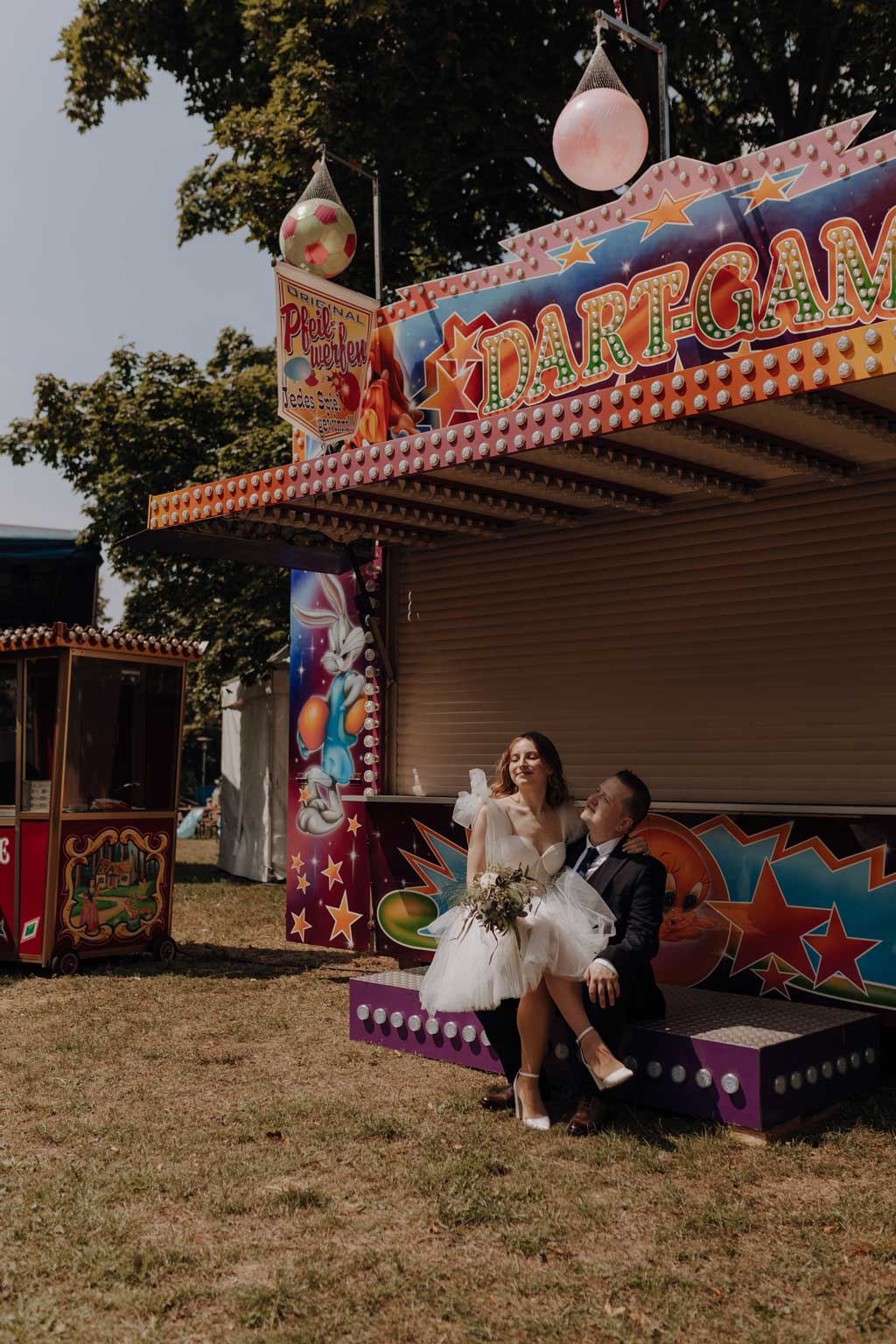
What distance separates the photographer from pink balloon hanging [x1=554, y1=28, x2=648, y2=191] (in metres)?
6.61

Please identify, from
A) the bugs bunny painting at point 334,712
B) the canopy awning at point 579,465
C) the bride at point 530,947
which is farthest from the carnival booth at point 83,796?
the bride at point 530,947

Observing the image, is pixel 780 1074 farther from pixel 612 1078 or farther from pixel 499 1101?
pixel 499 1101

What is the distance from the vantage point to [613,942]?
5375 millimetres

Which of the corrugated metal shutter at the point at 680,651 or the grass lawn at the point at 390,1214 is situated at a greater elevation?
the corrugated metal shutter at the point at 680,651

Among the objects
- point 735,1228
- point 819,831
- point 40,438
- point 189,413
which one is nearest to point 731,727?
point 819,831

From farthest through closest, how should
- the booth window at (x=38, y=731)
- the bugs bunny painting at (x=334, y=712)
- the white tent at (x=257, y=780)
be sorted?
the white tent at (x=257, y=780)
the bugs bunny painting at (x=334, y=712)
the booth window at (x=38, y=731)

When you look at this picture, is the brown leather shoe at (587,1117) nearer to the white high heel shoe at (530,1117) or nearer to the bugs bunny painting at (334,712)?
the white high heel shoe at (530,1117)

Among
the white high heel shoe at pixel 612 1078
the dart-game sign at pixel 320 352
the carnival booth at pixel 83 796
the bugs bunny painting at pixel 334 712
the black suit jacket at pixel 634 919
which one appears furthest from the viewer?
the bugs bunny painting at pixel 334 712

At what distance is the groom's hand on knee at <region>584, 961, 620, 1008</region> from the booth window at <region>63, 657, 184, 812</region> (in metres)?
5.19

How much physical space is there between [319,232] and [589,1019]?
222 inches

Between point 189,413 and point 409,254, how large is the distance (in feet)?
14.2

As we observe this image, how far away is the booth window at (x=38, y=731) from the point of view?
9016 mm

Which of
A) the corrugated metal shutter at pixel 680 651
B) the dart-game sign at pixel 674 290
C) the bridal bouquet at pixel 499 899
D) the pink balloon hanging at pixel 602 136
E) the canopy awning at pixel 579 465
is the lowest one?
the bridal bouquet at pixel 499 899

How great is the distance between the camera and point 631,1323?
3447 mm
